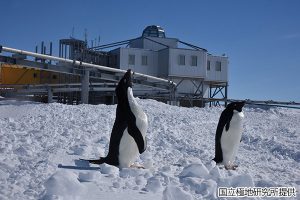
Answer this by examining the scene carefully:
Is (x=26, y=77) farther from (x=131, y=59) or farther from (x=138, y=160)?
(x=138, y=160)

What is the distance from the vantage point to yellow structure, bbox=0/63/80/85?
94.3 ft

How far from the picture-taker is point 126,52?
33.3 metres

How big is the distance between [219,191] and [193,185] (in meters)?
0.38

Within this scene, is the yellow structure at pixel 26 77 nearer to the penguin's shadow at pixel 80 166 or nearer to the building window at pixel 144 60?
the building window at pixel 144 60

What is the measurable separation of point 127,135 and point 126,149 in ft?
0.76

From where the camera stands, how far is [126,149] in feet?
21.7

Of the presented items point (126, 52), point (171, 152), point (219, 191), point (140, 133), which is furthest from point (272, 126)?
point (126, 52)

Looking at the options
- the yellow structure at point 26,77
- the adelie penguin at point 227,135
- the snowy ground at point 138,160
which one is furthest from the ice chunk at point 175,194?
the yellow structure at point 26,77

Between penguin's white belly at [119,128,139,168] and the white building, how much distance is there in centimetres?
2557

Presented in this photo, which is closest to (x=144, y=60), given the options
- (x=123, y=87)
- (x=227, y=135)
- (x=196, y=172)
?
(x=227, y=135)

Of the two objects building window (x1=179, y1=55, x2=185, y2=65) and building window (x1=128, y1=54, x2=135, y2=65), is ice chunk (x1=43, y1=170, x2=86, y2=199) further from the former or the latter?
building window (x1=179, y1=55, x2=185, y2=65)

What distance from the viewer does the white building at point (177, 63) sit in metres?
33.4

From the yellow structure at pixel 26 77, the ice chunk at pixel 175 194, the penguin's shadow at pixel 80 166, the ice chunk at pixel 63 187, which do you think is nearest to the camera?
the ice chunk at pixel 63 187

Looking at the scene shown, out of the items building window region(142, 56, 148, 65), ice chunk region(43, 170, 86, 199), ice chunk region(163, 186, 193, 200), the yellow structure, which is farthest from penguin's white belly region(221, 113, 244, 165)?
building window region(142, 56, 148, 65)
